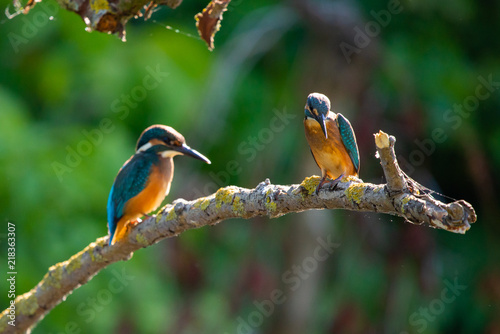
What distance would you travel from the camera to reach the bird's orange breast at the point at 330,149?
10.0 feet

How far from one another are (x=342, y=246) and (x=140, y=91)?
8.08 ft

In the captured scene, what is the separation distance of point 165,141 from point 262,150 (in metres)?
1.62

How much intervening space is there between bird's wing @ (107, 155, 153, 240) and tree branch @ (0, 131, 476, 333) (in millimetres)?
878

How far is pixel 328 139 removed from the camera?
306cm

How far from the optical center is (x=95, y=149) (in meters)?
6.14

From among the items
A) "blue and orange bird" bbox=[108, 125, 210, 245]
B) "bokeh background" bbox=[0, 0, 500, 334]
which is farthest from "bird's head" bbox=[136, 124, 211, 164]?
"bokeh background" bbox=[0, 0, 500, 334]

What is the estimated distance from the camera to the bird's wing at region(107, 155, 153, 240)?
383 centimetres

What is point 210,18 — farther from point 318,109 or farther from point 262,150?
point 262,150

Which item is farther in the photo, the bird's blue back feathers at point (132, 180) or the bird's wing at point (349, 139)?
the bird's blue back feathers at point (132, 180)

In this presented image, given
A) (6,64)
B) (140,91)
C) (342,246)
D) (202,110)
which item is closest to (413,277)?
(342,246)

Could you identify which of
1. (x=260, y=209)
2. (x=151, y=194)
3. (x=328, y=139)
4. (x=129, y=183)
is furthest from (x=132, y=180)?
(x=260, y=209)

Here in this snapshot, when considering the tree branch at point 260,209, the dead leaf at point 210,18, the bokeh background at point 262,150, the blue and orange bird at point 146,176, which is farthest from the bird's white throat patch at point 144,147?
the dead leaf at point 210,18

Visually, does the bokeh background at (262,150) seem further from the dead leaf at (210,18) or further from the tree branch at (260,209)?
the dead leaf at (210,18)

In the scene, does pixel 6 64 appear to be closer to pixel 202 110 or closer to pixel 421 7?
pixel 202 110
